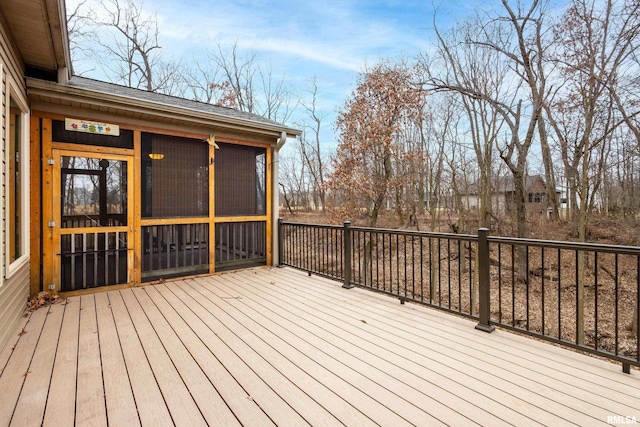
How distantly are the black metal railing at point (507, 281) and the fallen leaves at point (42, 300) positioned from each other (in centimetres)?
306

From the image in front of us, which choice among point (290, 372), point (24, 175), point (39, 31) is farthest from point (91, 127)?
point (290, 372)

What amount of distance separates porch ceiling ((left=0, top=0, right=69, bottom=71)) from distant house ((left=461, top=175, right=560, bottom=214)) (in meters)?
10.7

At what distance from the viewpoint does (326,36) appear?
31.7 ft

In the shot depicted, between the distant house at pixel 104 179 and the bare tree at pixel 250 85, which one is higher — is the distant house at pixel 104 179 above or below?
below

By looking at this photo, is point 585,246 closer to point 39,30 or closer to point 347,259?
point 347,259

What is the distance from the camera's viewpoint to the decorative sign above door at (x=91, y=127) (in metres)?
3.61

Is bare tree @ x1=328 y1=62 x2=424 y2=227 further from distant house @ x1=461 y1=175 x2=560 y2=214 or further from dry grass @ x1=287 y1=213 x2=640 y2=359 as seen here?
distant house @ x1=461 y1=175 x2=560 y2=214

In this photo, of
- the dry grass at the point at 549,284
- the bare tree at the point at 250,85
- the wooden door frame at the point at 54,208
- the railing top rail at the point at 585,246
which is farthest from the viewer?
the bare tree at the point at 250,85

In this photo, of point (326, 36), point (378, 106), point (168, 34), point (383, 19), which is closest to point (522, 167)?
point (378, 106)

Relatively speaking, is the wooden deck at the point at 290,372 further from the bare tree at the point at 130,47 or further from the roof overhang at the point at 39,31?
the bare tree at the point at 130,47

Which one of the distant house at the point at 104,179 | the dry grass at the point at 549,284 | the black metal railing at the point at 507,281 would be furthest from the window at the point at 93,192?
the dry grass at the point at 549,284

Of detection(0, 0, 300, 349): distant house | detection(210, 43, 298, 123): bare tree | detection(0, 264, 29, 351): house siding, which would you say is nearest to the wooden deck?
detection(0, 264, 29, 351): house siding

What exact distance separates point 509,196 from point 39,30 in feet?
42.9

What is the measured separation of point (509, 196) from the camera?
11.4 meters
